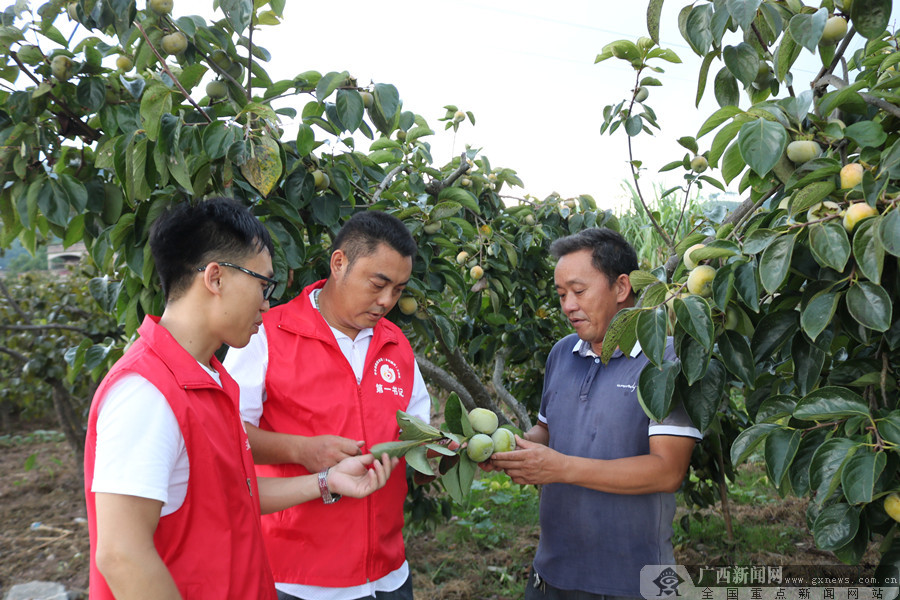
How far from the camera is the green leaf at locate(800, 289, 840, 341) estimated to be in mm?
1105

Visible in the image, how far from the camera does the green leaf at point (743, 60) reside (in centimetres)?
140

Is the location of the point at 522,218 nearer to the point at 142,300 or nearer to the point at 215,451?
the point at 142,300

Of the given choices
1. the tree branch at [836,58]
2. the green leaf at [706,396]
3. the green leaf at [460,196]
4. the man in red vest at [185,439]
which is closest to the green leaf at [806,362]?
the green leaf at [706,396]

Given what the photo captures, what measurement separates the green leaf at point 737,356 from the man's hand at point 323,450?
0.85 meters

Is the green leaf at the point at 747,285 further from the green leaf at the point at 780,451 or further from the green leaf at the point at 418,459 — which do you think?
the green leaf at the point at 418,459

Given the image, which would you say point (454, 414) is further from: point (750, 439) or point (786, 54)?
point (786, 54)

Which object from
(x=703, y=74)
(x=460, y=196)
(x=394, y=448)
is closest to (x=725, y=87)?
(x=703, y=74)

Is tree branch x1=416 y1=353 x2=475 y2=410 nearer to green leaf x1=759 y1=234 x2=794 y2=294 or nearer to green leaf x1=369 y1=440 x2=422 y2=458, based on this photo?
green leaf x1=369 y1=440 x2=422 y2=458

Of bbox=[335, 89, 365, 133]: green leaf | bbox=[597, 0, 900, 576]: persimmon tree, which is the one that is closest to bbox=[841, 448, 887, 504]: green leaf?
bbox=[597, 0, 900, 576]: persimmon tree

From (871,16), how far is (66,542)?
442 cm

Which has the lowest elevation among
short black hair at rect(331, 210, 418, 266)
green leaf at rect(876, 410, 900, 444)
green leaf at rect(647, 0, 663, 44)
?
green leaf at rect(876, 410, 900, 444)

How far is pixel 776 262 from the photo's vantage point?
1.14 metres

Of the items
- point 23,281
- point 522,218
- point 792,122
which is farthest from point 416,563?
point 23,281

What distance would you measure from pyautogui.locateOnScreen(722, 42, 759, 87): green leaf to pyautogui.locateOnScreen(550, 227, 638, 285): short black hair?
0.59m
